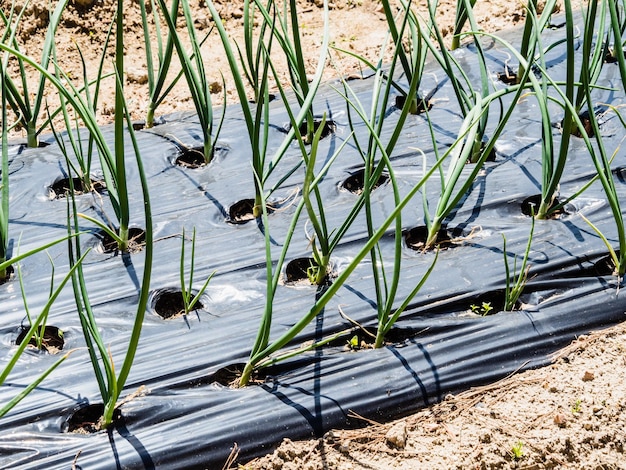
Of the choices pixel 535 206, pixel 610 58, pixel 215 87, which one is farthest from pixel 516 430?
pixel 215 87

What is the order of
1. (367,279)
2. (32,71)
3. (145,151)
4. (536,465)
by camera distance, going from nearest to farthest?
(536,465)
(367,279)
(145,151)
(32,71)

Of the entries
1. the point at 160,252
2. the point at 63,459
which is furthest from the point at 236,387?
the point at 160,252

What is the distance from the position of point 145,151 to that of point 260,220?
468 millimetres

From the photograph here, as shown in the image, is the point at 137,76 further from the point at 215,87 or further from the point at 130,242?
the point at 130,242

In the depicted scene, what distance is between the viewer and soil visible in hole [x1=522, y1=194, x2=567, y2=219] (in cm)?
169

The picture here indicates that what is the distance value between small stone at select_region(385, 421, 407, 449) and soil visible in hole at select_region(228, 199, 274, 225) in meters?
0.66

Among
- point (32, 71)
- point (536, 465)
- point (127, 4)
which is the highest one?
point (127, 4)

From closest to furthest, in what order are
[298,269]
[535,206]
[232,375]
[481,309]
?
[232,375] < [481,309] < [298,269] < [535,206]

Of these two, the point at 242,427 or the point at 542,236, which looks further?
the point at 542,236

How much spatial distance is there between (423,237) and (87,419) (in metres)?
0.84

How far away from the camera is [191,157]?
6.46 feet

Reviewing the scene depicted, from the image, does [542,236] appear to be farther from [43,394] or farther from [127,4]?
[127,4]

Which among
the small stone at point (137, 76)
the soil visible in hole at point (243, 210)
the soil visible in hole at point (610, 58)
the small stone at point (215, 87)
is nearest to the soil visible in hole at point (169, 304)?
the soil visible in hole at point (243, 210)

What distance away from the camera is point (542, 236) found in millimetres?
1602
